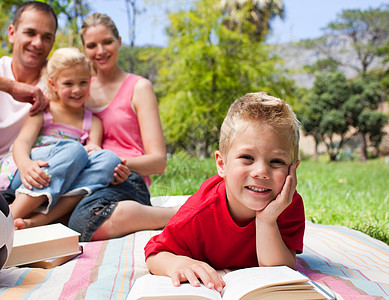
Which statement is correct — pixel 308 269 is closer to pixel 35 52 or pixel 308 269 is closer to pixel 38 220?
pixel 38 220

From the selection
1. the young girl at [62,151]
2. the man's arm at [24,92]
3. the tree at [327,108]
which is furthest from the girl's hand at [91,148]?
the tree at [327,108]

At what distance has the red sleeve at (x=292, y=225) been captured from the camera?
1.55 m

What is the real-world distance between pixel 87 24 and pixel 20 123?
83cm

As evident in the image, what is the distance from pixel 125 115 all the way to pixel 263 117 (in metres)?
1.62

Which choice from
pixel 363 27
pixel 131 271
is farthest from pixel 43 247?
pixel 363 27

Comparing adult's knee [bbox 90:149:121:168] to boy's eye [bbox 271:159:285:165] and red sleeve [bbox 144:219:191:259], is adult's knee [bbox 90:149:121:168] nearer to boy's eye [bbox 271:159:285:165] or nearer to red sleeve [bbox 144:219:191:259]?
red sleeve [bbox 144:219:191:259]

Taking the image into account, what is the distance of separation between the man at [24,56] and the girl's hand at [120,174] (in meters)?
0.70

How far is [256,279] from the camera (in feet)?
4.18

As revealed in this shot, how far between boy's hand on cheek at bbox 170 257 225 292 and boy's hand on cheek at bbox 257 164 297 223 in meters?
0.26

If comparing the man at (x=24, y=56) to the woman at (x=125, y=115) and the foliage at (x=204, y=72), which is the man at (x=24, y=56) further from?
the foliage at (x=204, y=72)

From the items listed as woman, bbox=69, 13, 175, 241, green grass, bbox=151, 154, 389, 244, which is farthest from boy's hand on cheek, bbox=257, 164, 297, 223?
green grass, bbox=151, 154, 389, 244

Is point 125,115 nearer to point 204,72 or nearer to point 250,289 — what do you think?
point 250,289

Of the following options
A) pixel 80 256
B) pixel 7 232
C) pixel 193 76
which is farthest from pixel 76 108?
pixel 193 76

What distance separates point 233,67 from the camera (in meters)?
10.4
